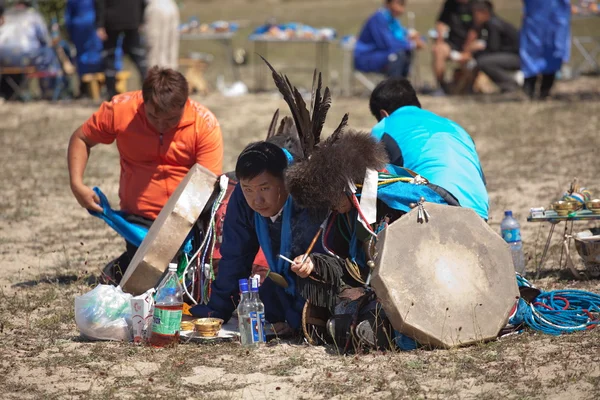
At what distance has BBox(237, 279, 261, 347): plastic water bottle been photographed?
14.9ft

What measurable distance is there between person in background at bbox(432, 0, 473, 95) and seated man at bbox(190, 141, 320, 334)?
30.4 feet

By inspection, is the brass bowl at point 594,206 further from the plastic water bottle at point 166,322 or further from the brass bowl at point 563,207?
A: the plastic water bottle at point 166,322

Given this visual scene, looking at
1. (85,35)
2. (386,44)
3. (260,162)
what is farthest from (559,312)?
(85,35)

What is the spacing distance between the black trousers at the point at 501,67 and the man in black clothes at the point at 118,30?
4794mm

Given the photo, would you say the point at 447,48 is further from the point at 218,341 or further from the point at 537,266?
the point at 218,341

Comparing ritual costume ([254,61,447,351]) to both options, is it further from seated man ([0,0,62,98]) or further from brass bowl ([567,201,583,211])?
seated man ([0,0,62,98])

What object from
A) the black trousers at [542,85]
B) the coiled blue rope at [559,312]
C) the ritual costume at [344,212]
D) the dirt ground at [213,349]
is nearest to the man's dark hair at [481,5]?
the black trousers at [542,85]

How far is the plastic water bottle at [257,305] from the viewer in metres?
4.52

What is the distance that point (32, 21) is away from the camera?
13.5 meters

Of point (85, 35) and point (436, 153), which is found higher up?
point (436, 153)

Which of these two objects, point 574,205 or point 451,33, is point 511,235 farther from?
point 451,33

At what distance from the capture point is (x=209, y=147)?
5711 millimetres

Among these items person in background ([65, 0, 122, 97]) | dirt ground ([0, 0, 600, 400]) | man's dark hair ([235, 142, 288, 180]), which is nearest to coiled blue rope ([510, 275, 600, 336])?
dirt ground ([0, 0, 600, 400])

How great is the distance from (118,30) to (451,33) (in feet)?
16.0
